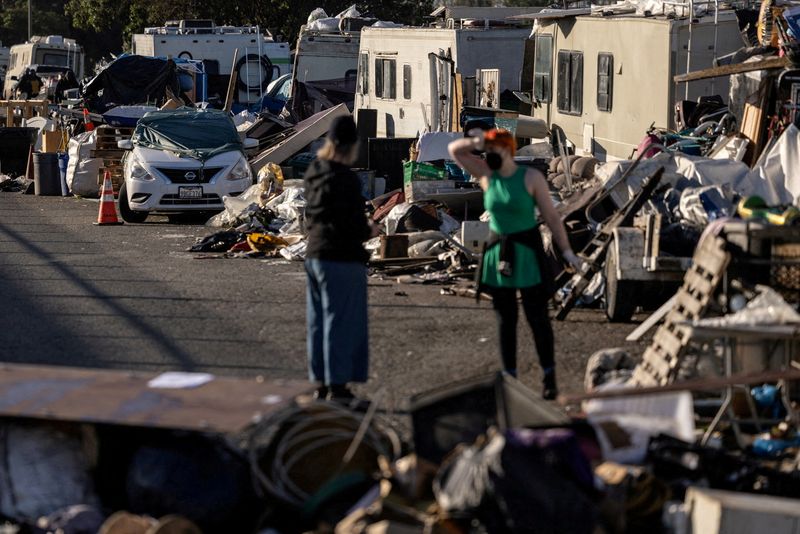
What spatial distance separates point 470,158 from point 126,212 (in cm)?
1287

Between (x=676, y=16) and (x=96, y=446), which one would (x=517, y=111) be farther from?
(x=96, y=446)

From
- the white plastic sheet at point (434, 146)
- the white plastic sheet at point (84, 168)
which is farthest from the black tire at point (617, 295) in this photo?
the white plastic sheet at point (84, 168)

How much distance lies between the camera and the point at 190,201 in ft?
67.6

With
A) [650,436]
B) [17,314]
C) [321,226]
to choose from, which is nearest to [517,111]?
[17,314]

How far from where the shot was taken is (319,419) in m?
6.15

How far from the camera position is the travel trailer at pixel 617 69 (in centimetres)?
1844

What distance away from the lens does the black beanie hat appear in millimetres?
8125

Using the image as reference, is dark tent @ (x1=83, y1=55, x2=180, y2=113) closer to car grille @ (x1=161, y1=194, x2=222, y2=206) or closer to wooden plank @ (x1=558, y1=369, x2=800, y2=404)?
car grille @ (x1=161, y1=194, x2=222, y2=206)

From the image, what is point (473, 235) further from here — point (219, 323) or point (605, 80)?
point (605, 80)

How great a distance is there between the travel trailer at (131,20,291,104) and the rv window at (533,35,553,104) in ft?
49.1

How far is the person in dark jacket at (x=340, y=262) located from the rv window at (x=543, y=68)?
1560 cm

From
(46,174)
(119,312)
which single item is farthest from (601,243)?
(46,174)

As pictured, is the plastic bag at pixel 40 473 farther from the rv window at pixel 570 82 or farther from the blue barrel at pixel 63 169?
the blue barrel at pixel 63 169

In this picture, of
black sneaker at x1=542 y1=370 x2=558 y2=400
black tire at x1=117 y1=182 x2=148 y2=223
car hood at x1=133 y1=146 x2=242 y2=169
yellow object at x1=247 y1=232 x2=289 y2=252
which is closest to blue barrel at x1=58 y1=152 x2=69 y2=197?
car hood at x1=133 y1=146 x2=242 y2=169
